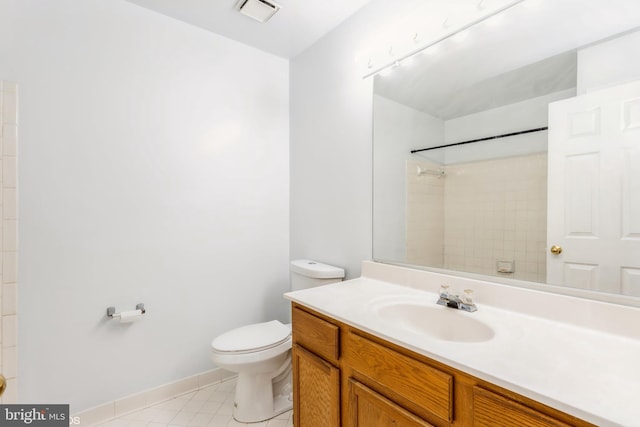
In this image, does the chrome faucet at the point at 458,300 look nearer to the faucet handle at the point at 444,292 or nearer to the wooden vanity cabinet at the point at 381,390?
the faucet handle at the point at 444,292

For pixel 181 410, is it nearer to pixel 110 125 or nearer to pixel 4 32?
pixel 110 125

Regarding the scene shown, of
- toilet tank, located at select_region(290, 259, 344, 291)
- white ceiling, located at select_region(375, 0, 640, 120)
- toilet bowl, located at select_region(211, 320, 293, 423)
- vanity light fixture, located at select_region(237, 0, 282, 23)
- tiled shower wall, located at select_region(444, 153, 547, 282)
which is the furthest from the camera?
toilet tank, located at select_region(290, 259, 344, 291)

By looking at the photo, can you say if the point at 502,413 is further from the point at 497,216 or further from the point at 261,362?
the point at 261,362

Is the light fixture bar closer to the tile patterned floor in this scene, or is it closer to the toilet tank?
the toilet tank

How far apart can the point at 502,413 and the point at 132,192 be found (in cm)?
193

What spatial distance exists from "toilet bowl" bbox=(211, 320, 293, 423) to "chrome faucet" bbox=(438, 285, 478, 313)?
35.4 inches

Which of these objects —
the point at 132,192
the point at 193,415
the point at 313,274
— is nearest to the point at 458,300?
the point at 313,274

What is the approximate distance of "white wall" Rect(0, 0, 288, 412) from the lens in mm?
1484

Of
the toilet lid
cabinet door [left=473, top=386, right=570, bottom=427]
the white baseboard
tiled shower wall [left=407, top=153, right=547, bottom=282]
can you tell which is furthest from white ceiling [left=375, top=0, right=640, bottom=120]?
the white baseboard

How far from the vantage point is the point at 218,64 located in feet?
6.64

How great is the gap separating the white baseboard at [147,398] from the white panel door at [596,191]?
2.01 m

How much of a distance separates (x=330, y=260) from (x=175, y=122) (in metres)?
1.32

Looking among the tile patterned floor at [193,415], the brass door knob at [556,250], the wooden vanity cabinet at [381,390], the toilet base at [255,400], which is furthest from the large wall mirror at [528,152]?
the tile patterned floor at [193,415]

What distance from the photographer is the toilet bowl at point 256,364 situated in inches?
60.4
